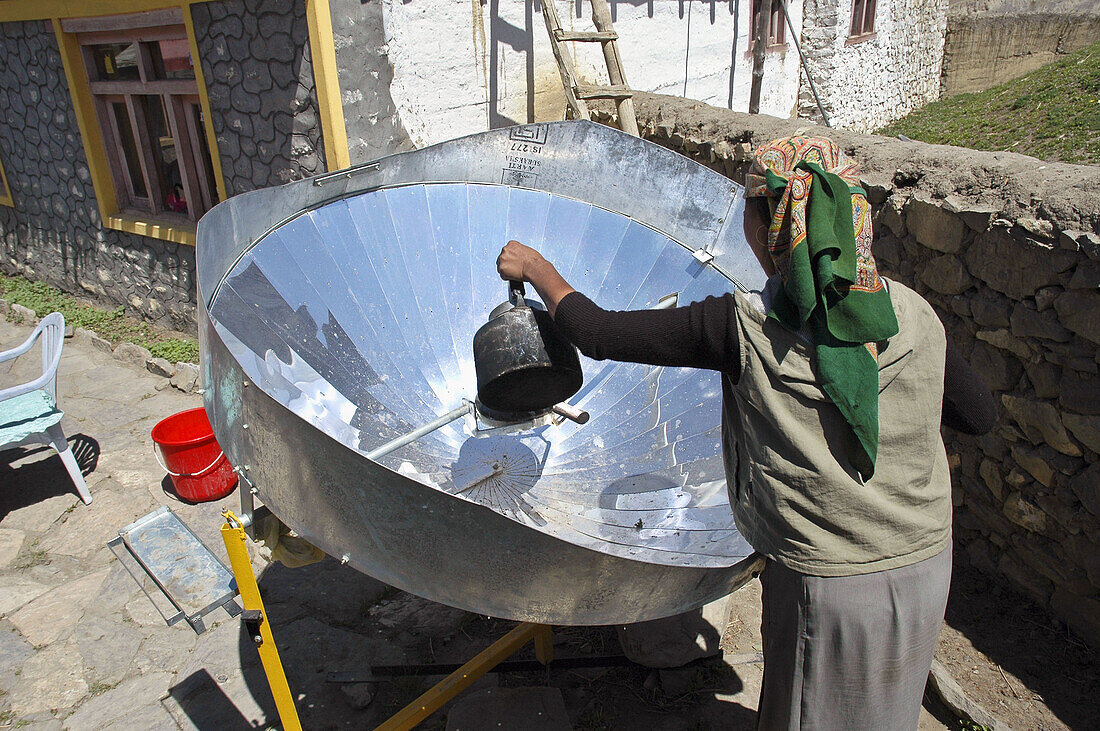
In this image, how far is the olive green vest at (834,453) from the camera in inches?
56.7

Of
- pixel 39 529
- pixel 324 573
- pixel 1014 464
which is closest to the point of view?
pixel 1014 464

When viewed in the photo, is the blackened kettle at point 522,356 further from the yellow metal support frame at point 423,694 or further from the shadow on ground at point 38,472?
the shadow on ground at point 38,472

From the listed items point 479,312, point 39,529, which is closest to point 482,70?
point 479,312

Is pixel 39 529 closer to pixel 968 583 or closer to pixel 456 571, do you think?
pixel 456 571

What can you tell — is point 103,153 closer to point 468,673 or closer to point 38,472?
point 38,472

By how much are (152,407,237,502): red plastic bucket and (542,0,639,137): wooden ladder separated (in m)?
3.20

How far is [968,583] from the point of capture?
336 cm

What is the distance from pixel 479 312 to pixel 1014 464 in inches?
90.0

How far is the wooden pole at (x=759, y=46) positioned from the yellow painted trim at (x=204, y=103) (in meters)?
5.45

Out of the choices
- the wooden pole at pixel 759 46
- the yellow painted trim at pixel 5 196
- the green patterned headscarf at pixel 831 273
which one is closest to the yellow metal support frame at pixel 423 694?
the green patterned headscarf at pixel 831 273

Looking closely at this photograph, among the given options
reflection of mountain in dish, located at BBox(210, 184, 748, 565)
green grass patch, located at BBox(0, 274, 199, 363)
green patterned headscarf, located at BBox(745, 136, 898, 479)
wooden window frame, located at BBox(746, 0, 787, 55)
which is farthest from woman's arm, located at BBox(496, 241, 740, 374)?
wooden window frame, located at BBox(746, 0, 787, 55)

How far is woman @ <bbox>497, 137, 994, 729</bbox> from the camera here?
54.1 inches

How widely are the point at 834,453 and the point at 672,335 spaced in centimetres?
40

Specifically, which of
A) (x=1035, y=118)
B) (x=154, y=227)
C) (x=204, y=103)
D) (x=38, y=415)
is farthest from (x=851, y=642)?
(x=1035, y=118)
